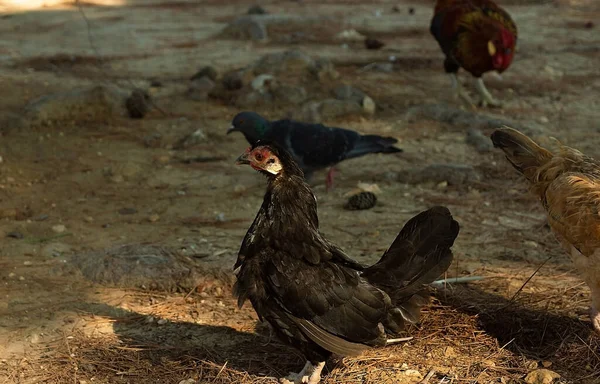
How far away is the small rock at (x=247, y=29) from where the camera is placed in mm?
13852

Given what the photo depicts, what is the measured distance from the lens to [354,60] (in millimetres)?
12109

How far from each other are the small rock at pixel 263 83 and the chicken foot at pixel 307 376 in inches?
249

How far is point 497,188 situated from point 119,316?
397 centimetres

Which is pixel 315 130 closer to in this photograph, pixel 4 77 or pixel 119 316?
pixel 119 316

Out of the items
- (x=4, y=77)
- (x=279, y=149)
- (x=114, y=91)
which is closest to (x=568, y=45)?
(x=114, y=91)

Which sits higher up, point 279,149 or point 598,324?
point 279,149

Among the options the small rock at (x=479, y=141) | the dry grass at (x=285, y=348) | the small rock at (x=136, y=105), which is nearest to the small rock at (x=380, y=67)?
the small rock at (x=479, y=141)

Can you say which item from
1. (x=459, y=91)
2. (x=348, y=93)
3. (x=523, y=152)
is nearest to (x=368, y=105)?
(x=348, y=93)

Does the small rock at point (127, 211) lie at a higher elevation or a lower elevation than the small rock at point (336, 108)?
lower

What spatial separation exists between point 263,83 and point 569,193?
633 centimetres

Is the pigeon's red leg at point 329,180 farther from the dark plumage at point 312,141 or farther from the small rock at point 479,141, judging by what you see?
the small rock at point 479,141

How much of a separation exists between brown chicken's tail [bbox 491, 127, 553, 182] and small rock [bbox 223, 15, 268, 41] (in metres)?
9.42

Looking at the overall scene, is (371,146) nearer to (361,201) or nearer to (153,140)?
(361,201)

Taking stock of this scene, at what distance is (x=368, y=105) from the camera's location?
31.4 feet
